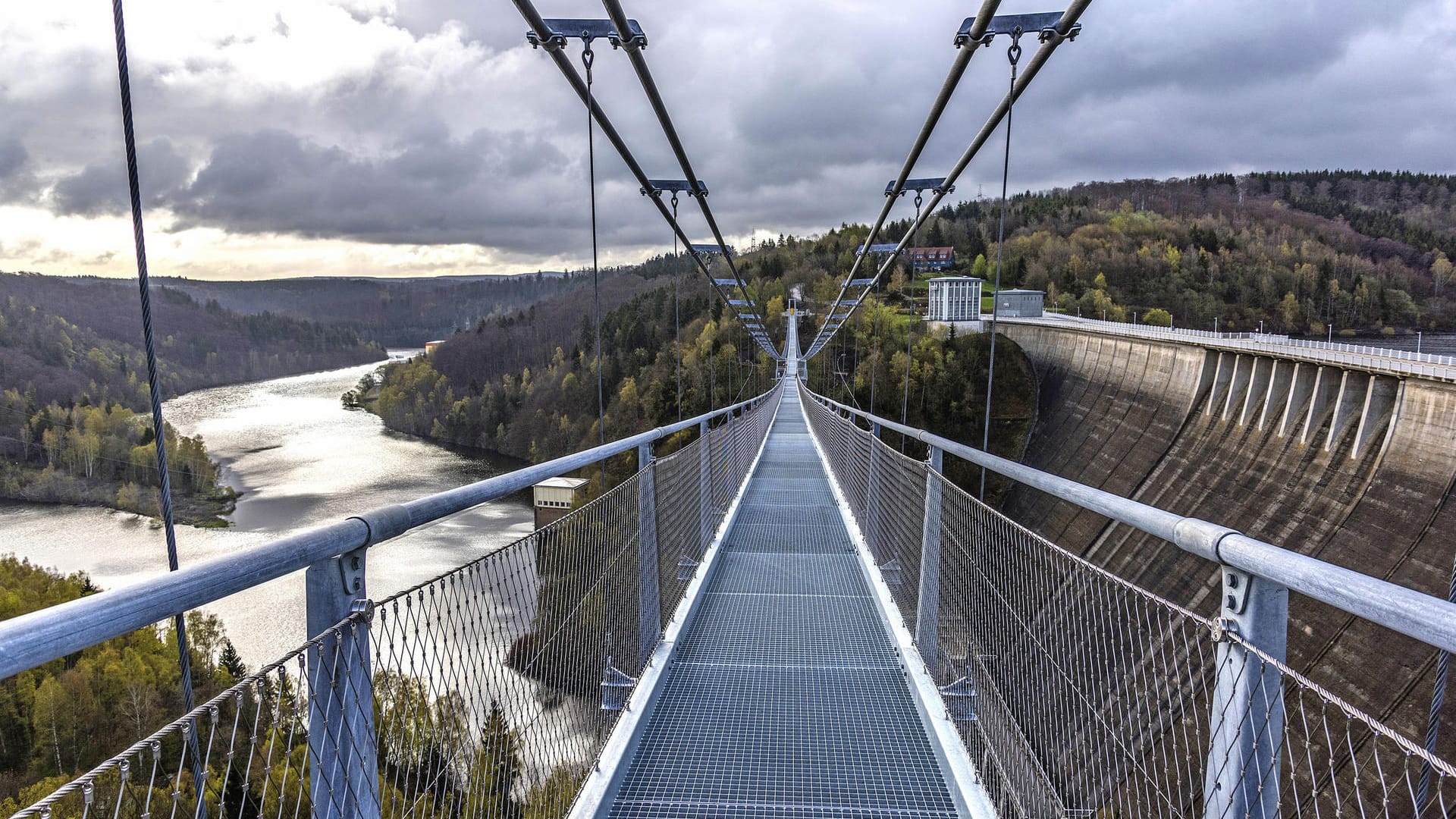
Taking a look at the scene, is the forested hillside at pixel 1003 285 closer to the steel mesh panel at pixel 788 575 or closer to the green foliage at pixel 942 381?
the green foliage at pixel 942 381

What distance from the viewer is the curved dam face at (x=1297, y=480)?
1148cm

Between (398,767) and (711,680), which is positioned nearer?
(398,767)

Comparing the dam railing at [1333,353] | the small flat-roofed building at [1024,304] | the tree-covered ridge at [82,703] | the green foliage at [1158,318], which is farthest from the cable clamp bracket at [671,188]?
the green foliage at [1158,318]

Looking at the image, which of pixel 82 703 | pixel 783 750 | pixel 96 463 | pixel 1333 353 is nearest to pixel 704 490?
pixel 783 750

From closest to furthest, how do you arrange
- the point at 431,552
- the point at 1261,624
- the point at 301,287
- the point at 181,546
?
1. the point at 1261,624
2. the point at 431,552
3. the point at 181,546
4. the point at 301,287

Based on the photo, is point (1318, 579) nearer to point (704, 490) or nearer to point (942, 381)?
point (704, 490)

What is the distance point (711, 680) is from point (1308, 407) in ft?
66.4

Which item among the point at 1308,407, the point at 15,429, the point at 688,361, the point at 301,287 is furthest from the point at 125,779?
the point at 301,287

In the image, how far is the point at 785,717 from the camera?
2107 millimetres

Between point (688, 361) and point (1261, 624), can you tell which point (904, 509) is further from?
point (688, 361)

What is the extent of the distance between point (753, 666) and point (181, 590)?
2.02 m

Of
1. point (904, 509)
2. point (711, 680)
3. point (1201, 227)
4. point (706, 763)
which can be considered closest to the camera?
point (706, 763)

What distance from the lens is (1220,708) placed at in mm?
884

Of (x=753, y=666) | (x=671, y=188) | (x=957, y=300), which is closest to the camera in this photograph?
(x=753, y=666)
